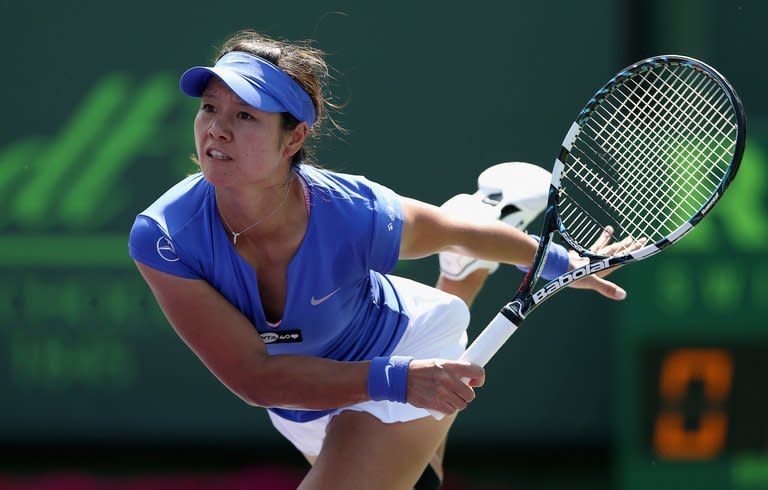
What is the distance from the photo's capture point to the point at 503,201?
369cm

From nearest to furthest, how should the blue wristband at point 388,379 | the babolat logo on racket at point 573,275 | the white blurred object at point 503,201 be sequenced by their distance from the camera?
1. the blue wristband at point 388,379
2. the babolat logo on racket at point 573,275
3. the white blurred object at point 503,201

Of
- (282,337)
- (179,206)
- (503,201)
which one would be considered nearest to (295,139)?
(179,206)

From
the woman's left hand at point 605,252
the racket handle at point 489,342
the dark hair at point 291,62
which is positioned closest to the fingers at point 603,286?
the woman's left hand at point 605,252

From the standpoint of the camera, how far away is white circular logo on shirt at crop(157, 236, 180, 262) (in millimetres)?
2627

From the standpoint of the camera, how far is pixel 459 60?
5441mm

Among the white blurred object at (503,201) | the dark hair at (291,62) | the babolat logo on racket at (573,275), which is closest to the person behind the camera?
the dark hair at (291,62)

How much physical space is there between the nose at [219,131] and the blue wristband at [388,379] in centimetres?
54

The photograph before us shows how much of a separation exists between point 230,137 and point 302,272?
35cm

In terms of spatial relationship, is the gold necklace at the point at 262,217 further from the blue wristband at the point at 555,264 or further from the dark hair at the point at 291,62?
the blue wristband at the point at 555,264

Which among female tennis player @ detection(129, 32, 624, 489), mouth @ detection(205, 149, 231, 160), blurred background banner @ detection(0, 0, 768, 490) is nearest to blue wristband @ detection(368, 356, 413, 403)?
female tennis player @ detection(129, 32, 624, 489)

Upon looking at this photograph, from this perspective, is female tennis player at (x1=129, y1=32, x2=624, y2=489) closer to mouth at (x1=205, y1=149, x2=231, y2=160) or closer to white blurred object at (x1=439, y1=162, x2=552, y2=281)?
mouth at (x1=205, y1=149, x2=231, y2=160)

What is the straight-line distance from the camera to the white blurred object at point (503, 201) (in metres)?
3.66

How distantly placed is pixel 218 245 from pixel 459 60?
2.92 metres

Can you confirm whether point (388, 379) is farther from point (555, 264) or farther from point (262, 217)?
point (555, 264)
